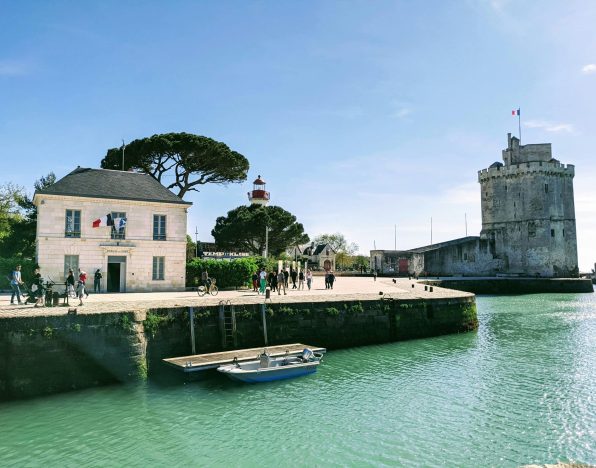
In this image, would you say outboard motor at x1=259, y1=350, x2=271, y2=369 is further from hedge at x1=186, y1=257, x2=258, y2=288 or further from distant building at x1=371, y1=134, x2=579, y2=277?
distant building at x1=371, y1=134, x2=579, y2=277

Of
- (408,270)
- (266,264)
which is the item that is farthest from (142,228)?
(408,270)

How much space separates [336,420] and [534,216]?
187ft

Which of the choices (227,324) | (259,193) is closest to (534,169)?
(259,193)

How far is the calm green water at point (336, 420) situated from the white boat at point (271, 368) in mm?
374

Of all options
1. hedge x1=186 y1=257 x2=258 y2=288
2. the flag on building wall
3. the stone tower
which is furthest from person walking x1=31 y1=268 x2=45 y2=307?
the stone tower

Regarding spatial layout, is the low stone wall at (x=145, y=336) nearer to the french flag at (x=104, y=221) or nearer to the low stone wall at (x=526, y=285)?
the french flag at (x=104, y=221)

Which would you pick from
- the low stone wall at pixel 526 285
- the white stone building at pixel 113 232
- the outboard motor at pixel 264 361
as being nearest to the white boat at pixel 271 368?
the outboard motor at pixel 264 361

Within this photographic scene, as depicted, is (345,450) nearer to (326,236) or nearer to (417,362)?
(417,362)

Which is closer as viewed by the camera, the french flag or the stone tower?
the french flag

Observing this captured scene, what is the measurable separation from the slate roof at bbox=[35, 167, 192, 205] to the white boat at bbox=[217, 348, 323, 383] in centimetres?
1332

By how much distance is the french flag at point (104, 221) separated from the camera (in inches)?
960

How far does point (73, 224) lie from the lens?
2438 centimetres

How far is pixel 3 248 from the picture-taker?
126 ft

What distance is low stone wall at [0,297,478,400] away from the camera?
13383 millimetres
